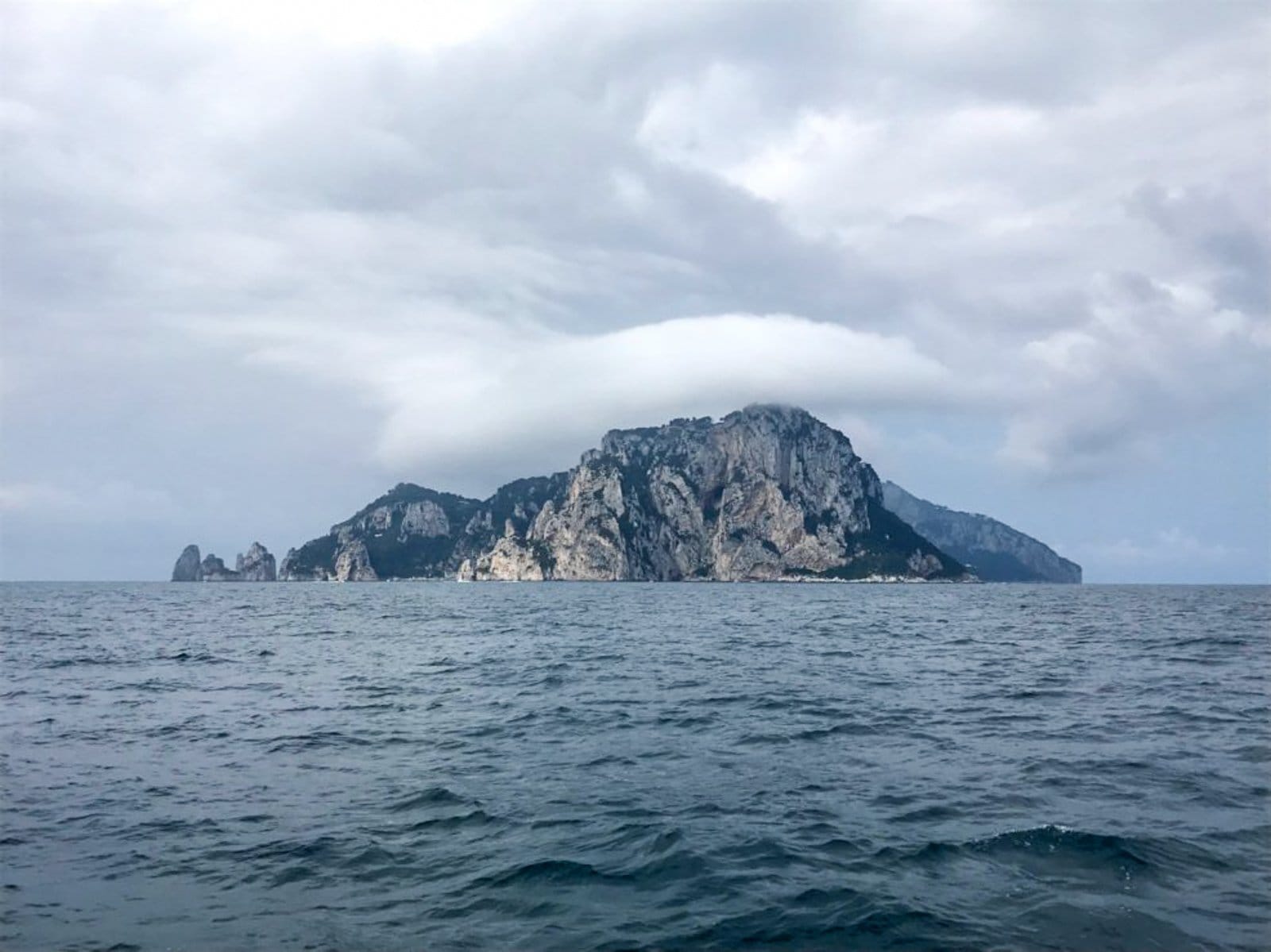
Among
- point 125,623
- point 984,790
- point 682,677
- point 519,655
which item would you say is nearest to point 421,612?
point 125,623

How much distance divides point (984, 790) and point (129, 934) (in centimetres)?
1794

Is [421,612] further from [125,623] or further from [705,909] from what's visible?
[705,909]

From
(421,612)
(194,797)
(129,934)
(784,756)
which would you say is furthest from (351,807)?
(421,612)

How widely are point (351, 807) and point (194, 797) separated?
175 inches

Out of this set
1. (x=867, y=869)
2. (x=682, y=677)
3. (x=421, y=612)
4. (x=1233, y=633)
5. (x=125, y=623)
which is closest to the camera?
(x=867, y=869)

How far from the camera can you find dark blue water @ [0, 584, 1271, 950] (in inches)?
525

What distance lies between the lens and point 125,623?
85312 millimetres

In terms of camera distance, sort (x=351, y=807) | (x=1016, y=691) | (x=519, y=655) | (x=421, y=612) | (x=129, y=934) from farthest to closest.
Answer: (x=421, y=612)
(x=519, y=655)
(x=1016, y=691)
(x=351, y=807)
(x=129, y=934)

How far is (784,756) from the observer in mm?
23344

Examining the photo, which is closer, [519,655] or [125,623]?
[519,655]

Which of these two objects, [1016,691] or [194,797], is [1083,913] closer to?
[194,797]

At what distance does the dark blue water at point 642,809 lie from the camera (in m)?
13.3

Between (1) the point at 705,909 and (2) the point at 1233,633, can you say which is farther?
(2) the point at 1233,633

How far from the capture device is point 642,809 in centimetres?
1881
